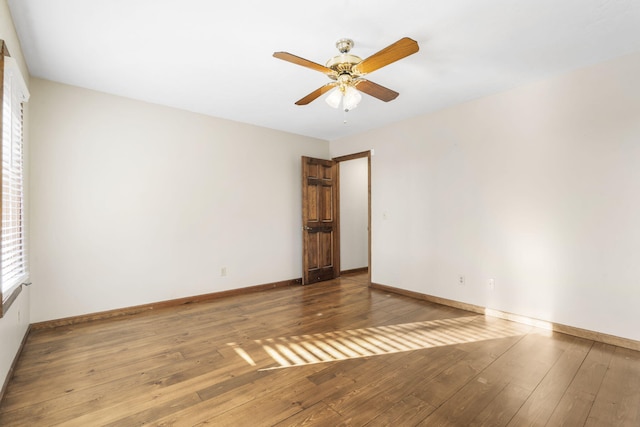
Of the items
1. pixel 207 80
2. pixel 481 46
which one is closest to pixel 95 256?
pixel 207 80

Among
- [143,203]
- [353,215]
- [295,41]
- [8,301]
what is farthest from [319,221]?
[8,301]

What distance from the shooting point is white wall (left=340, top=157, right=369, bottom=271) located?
5.71 metres

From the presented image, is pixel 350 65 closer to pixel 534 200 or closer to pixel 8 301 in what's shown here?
pixel 534 200

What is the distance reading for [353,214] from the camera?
232 inches

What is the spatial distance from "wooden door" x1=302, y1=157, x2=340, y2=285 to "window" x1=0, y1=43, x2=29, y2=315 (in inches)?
129

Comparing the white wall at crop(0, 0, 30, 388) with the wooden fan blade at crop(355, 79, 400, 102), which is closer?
the white wall at crop(0, 0, 30, 388)

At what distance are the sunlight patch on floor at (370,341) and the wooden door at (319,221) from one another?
213 cm

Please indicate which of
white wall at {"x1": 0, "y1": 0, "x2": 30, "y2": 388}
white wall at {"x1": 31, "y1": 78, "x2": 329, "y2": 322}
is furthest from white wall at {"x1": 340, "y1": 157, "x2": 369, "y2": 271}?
white wall at {"x1": 0, "y1": 0, "x2": 30, "y2": 388}

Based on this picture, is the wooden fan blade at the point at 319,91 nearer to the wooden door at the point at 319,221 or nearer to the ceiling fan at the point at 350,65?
the ceiling fan at the point at 350,65

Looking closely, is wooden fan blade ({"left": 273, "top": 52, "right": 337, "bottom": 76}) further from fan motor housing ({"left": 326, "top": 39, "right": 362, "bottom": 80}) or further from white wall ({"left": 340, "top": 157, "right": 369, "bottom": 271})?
white wall ({"left": 340, "top": 157, "right": 369, "bottom": 271})

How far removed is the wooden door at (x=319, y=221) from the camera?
4859 millimetres

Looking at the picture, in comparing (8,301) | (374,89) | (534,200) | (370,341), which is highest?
(374,89)

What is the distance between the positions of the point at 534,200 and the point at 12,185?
4.65m

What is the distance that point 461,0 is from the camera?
6.06 feet
